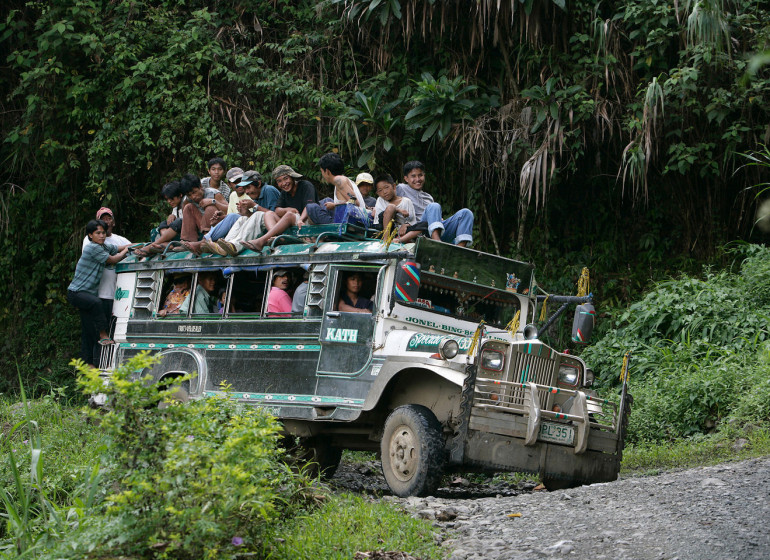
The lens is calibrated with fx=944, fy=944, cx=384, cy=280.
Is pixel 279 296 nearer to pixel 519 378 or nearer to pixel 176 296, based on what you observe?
pixel 176 296

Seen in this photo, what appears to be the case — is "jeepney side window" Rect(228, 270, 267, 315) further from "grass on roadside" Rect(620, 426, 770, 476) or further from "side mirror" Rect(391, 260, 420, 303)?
"grass on roadside" Rect(620, 426, 770, 476)

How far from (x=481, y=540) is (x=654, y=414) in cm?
474

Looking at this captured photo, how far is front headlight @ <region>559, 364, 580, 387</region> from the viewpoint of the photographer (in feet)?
27.0

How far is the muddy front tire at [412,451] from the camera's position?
7465mm

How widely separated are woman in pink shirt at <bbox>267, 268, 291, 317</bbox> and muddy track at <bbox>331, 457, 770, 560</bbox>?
2.69 metres

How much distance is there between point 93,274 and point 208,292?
7.42 feet

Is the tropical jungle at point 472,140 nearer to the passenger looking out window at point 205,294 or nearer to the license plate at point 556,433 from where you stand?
the passenger looking out window at point 205,294

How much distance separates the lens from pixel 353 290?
346 inches

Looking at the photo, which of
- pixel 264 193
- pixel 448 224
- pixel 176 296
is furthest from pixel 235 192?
pixel 448 224

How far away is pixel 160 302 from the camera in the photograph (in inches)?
428

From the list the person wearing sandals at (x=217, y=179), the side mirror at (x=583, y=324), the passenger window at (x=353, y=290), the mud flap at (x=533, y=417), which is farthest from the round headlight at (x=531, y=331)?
the person wearing sandals at (x=217, y=179)

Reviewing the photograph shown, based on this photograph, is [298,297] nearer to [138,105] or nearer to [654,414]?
[654,414]

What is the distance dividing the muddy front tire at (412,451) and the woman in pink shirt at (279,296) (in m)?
1.85

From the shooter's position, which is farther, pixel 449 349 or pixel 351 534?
pixel 449 349
